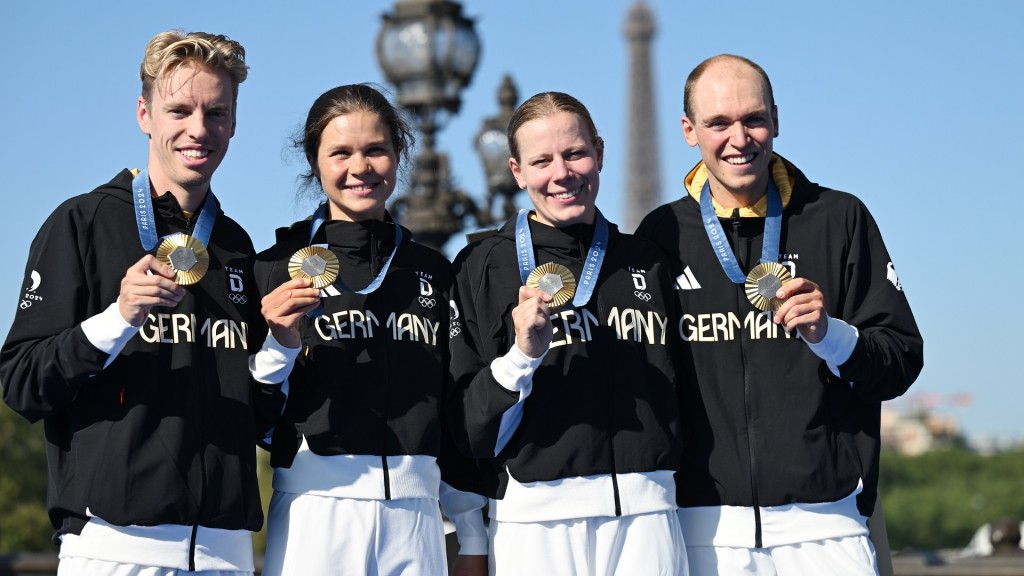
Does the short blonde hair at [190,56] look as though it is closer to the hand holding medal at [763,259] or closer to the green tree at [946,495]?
the hand holding medal at [763,259]

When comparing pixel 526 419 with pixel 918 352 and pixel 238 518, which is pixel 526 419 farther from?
pixel 918 352

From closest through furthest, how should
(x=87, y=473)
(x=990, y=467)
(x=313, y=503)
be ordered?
(x=87, y=473) → (x=313, y=503) → (x=990, y=467)

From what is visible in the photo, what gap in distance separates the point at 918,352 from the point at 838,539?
2.53 feet

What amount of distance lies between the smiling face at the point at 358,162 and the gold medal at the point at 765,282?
147cm

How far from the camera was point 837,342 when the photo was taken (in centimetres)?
503

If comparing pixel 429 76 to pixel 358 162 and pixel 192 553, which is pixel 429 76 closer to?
pixel 358 162

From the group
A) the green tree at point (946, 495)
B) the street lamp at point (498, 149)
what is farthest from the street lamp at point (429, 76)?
the green tree at point (946, 495)

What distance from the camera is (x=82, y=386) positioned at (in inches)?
190

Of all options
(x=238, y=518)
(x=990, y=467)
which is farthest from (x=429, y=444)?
(x=990, y=467)

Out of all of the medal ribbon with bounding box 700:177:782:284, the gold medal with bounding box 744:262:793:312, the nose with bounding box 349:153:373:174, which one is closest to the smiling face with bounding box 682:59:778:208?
the medal ribbon with bounding box 700:177:782:284

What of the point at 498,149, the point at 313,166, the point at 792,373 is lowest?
the point at 792,373

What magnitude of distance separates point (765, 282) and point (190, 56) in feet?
7.36

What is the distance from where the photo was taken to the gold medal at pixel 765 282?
4965mm

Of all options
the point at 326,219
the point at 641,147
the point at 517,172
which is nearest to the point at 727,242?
the point at 517,172
